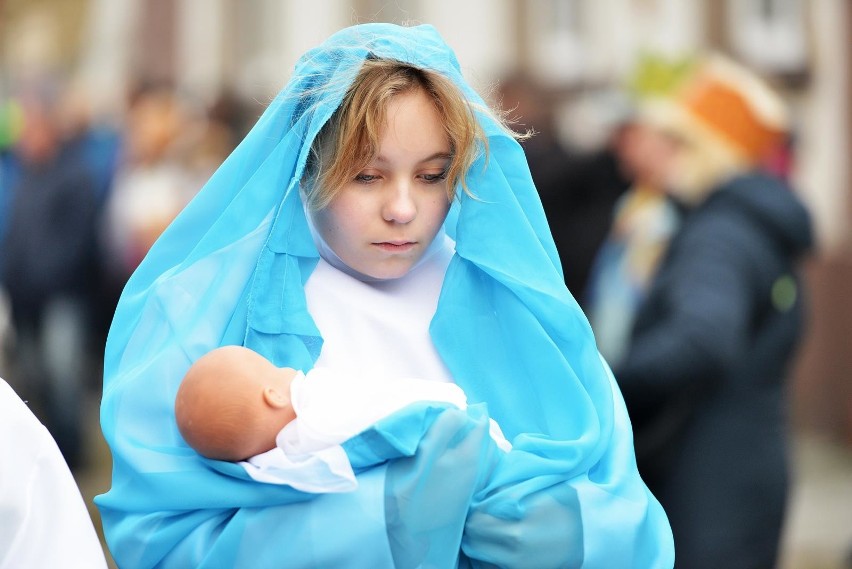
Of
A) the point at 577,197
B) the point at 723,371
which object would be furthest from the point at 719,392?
the point at 577,197

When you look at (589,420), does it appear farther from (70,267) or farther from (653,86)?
(70,267)

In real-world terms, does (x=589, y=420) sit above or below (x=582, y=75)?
above

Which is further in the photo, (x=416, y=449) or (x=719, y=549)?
(x=719, y=549)

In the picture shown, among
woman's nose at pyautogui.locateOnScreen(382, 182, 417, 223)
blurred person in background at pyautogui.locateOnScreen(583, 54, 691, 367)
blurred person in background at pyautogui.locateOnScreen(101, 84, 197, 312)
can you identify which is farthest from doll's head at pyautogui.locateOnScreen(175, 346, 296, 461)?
blurred person in background at pyautogui.locateOnScreen(101, 84, 197, 312)

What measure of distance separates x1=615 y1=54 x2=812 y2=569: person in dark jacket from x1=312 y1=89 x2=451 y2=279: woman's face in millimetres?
1630

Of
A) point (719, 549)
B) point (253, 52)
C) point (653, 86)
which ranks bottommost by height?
point (253, 52)

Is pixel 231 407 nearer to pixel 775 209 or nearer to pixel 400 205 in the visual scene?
pixel 400 205

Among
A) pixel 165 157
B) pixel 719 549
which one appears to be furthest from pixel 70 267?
pixel 719 549

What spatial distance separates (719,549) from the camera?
3.97m

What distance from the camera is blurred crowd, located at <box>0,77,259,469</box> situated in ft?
26.3

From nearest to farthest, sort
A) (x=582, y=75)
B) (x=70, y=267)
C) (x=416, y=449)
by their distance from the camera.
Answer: (x=416, y=449) < (x=70, y=267) < (x=582, y=75)

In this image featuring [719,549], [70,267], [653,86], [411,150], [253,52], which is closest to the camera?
[411,150]

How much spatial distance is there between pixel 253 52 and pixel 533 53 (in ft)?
11.5

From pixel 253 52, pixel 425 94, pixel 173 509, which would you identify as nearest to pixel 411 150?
pixel 425 94
